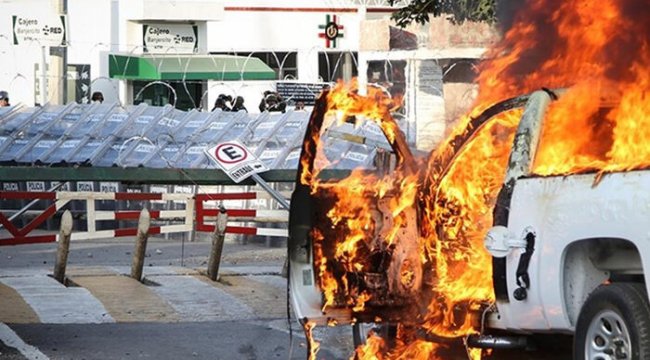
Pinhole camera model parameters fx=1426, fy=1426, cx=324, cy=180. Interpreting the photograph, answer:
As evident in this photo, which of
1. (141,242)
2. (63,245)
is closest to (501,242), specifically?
(141,242)

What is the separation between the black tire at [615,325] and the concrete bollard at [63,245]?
7277mm

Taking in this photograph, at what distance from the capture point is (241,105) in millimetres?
25828

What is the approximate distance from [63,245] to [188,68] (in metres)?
23.6

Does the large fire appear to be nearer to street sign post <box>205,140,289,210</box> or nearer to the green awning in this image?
street sign post <box>205,140,289,210</box>

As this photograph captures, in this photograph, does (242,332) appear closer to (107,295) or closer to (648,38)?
(107,295)

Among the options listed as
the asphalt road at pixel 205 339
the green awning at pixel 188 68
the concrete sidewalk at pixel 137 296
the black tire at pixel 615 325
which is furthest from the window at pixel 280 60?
the black tire at pixel 615 325

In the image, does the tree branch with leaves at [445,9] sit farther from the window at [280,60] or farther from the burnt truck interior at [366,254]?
the window at [280,60]

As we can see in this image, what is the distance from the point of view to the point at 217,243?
14.2 m

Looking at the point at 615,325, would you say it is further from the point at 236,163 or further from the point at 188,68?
the point at 188,68

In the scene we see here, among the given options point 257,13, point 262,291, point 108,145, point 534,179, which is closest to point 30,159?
point 108,145

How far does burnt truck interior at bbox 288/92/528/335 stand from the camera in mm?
8656

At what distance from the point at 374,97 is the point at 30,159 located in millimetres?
12931

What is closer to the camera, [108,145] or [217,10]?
[108,145]

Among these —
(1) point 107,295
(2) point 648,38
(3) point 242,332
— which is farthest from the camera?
(1) point 107,295
